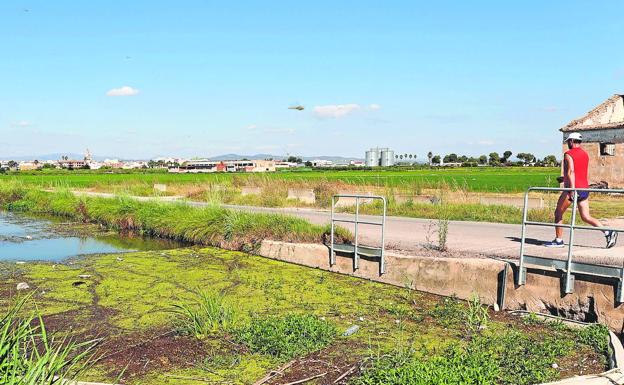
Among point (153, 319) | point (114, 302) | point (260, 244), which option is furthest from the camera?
point (260, 244)

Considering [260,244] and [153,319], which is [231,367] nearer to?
[153,319]

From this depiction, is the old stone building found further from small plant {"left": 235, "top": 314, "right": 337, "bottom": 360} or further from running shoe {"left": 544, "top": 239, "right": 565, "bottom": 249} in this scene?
small plant {"left": 235, "top": 314, "right": 337, "bottom": 360}

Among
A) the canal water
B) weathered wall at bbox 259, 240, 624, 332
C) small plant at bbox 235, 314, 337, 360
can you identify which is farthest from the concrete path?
the canal water

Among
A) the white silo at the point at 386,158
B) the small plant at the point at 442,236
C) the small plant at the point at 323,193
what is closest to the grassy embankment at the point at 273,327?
the small plant at the point at 442,236

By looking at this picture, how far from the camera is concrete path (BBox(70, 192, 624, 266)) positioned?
27.9 feet

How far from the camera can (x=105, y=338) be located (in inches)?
250

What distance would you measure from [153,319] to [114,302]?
1267 millimetres

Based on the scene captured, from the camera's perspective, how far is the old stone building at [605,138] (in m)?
26.1

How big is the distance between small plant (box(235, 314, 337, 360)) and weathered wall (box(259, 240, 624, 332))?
245 centimetres

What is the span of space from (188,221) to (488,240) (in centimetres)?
824

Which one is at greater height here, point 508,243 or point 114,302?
point 508,243

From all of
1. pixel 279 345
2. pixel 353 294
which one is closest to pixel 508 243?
pixel 353 294

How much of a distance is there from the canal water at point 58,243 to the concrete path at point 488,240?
17.9 ft

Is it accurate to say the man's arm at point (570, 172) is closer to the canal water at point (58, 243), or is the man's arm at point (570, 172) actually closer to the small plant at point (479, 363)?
the small plant at point (479, 363)
